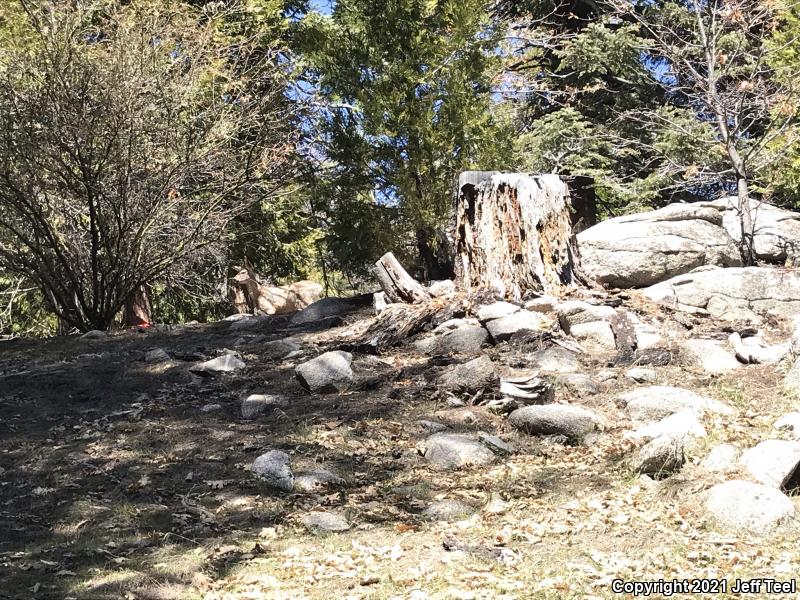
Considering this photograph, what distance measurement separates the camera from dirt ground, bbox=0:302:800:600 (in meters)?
3.50

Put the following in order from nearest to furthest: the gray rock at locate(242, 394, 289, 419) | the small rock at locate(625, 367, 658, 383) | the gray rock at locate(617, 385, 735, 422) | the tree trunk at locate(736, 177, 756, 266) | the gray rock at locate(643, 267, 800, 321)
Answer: the gray rock at locate(617, 385, 735, 422), the gray rock at locate(242, 394, 289, 419), the small rock at locate(625, 367, 658, 383), the gray rock at locate(643, 267, 800, 321), the tree trunk at locate(736, 177, 756, 266)

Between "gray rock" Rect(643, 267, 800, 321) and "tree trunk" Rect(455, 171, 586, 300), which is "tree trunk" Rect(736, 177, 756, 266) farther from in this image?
"tree trunk" Rect(455, 171, 586, 300)

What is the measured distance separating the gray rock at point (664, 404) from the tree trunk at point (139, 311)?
296 inches

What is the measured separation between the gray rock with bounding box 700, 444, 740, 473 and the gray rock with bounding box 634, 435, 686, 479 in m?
0.13

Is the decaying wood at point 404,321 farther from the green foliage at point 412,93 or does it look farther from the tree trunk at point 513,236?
the green foliage at point 412,93

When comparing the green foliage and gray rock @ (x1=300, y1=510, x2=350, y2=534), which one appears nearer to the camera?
gray rock @ (x1=300, y1=510, x2=350, y2=534)

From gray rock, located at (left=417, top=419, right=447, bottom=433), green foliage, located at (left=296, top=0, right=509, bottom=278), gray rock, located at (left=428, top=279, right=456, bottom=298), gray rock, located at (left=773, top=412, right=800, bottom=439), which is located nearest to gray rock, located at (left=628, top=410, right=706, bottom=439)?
gray rock, located at (left=773, top=412, right=800, bottom=439)

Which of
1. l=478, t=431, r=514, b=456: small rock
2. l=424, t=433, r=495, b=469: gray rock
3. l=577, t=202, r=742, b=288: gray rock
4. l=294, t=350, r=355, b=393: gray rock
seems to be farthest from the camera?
l=577, t=202, r=742, b=288: gray rock

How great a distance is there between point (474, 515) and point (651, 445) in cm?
110

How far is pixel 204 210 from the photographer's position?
9.12m

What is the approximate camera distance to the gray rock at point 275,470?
457 centimetres

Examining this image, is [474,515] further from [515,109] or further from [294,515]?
[515,109]

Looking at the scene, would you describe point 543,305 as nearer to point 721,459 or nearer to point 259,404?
point 259,404

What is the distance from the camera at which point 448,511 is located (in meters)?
4.20
